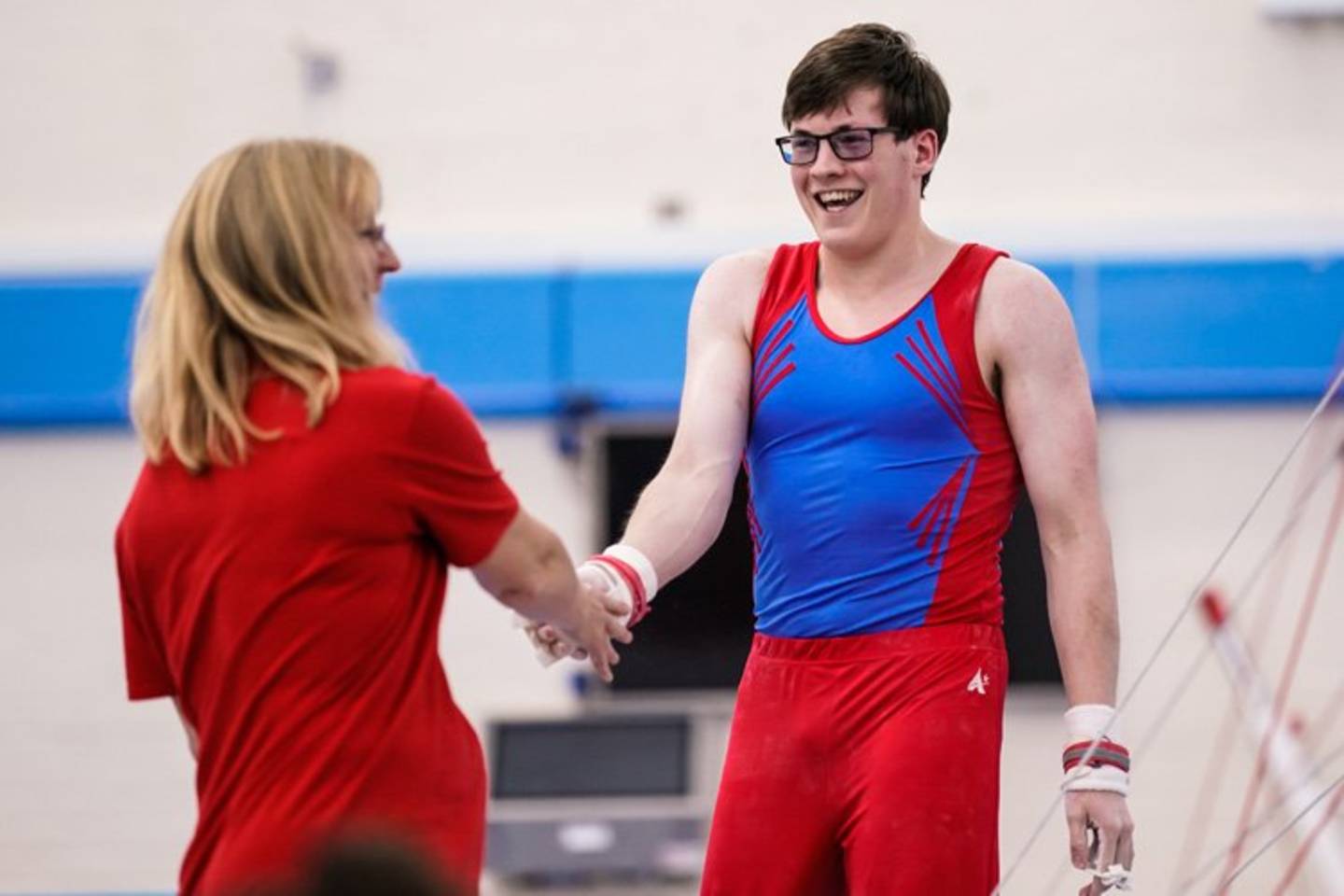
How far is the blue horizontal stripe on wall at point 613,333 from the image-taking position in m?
6.62

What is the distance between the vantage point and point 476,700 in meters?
6.76

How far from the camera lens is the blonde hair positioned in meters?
2.18

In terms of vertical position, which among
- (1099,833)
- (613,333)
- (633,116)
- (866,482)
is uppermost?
(633,116)

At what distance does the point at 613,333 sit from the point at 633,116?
0.74 metres

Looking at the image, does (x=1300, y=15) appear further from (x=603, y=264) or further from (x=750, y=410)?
(x=750, y=410)

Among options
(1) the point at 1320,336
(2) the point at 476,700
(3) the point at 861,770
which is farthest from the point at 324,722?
(1) the point at 1320,336

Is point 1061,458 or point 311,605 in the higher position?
point 1061,458

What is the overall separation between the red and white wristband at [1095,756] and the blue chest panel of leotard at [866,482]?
256 millimetres

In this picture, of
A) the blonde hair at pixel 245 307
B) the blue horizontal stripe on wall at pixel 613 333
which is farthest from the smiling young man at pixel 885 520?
the blue horizontal stripe on wall at pixel 613 333

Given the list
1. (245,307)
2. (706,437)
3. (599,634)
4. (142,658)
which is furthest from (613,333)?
(245,307)

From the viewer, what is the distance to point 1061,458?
9.43 feet

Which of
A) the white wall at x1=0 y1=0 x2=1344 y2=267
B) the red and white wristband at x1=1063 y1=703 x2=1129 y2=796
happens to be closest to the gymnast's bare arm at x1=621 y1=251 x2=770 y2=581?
the red and white wristband at x1=1063 y1=703 x2=1129 y2=796

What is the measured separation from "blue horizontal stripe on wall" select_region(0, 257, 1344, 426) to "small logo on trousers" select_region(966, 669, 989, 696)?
152 inches

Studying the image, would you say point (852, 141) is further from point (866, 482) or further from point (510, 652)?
point (510, 652)
